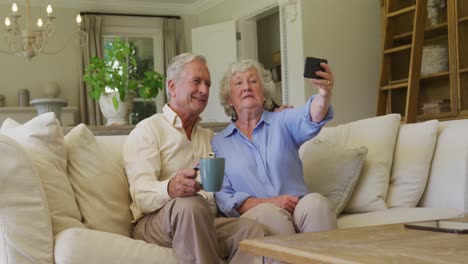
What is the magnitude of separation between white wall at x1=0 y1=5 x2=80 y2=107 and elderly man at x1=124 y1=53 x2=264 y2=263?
501cm

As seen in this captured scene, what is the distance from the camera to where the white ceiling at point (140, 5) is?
24.4 ft

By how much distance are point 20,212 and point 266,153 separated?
3.34 feet

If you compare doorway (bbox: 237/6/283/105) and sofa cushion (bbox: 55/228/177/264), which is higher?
doorway (bbox: 237/6/283/105)

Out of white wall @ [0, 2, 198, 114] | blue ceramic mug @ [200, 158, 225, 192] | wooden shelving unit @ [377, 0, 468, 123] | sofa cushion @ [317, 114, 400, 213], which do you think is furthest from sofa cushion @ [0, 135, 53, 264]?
white wall @ [0, 2, 198, 114]

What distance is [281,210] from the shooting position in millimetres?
2230

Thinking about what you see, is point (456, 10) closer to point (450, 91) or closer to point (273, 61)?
point (450, 91)

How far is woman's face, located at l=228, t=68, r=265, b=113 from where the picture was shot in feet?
8.58

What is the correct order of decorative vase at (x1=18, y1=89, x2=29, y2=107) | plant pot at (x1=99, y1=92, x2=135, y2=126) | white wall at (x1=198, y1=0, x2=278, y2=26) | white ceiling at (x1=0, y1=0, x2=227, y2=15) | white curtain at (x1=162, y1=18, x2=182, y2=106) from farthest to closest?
white curtain at (x1=162, y1=18, x2=182, y2=106)
white ceiling at (x1=0, y1=0, x2=227, y2=15)
decorative vase at (x1=18, y1=89, x2=29, y2=107)
white wall at (x1=198, y1=0, x2=278, y2=26)
plant pot at (x1=99, y1=92, x2=135, y2=126)

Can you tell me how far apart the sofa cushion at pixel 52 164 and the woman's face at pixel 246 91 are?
2.58 ft

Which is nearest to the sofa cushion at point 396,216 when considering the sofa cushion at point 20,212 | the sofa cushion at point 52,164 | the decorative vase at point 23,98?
the sofa cushion at point 52,164

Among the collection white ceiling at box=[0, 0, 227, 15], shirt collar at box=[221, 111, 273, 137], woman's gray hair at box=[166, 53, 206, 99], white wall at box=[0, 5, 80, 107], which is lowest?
shirt collar at box=[221, 111, 273, 137]

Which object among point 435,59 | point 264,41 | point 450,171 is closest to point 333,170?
point 450,171

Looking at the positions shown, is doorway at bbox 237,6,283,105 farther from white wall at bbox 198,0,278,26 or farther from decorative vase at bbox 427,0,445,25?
decorative vase at bbox 427,0,445,25

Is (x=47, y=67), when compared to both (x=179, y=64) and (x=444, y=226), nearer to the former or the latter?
(x=179, y=64)
